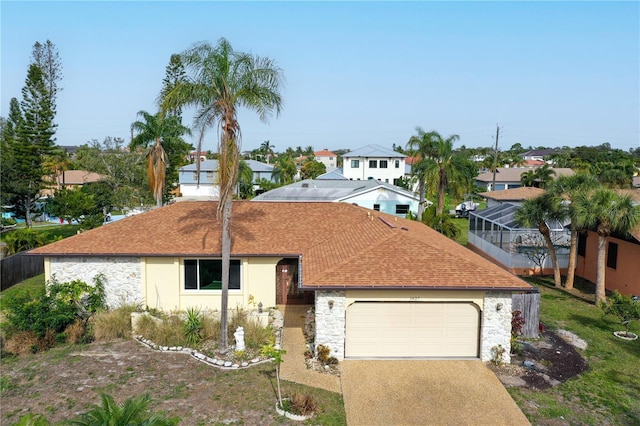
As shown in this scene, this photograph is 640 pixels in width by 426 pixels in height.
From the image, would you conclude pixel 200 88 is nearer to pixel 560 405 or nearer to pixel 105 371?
pixel 105 371

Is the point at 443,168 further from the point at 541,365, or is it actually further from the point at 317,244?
the point at 541,365

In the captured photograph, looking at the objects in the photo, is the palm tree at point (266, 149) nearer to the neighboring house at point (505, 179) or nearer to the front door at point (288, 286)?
the neighboring house at point (505, 179)

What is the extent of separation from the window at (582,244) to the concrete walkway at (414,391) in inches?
561

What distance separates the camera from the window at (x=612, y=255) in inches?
857

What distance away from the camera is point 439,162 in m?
34.7

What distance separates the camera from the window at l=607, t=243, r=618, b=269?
71.4 feet

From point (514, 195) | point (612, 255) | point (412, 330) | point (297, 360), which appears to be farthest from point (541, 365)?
point (514, 195)

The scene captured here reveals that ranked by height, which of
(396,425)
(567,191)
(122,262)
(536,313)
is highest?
(567,191)

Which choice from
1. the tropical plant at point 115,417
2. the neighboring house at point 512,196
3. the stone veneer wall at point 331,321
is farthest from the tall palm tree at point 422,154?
the tropical plant at point 115,417

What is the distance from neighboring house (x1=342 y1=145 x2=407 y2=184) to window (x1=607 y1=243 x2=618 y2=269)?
44712 mm

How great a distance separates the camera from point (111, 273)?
17.4 metres

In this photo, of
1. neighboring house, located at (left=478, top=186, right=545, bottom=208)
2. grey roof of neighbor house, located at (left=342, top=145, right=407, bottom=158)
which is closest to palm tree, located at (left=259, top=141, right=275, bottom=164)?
grey roof of neighbor house, located at (left=342, top=145, right=407, bottom=158)

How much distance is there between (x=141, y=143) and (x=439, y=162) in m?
20.7

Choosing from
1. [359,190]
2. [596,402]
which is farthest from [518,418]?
[359,190]
